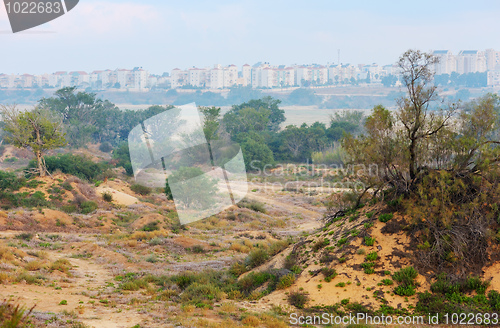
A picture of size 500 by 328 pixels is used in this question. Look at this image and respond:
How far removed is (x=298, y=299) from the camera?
448 inches

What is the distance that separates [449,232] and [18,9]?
40.9 feet

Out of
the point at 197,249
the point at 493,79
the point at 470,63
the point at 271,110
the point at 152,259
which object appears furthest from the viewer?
the point at 470,63

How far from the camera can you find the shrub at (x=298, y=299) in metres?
11.2

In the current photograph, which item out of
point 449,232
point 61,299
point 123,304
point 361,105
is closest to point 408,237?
point 449,232

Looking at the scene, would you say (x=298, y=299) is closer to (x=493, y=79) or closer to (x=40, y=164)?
(x=40, y=164)

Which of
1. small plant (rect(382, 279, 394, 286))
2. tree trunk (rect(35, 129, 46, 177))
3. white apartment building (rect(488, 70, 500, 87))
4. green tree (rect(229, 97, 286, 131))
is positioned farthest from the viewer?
white apartment building (rect(488, 70, 500, 87))

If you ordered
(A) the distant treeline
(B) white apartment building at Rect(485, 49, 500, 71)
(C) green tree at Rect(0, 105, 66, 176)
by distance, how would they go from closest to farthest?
(C) green tree at Rect(0, 105, 66, 176) < (A) the distant treeline < (B) white apartment building at Rect(485, 49, 500, 71)

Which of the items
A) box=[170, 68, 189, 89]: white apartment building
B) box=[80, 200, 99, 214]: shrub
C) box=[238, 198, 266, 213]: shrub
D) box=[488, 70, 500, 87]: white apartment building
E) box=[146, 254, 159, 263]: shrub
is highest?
box=[170, 68, 189, 89]: white apartment building

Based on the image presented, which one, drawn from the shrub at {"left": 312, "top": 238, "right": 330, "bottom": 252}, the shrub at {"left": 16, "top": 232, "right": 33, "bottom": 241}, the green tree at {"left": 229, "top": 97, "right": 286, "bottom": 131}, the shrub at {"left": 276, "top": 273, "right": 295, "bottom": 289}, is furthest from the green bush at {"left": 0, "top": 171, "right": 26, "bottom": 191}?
the green tree at {"left": 229, "top": 97, "right": 286, "bottom": 131}

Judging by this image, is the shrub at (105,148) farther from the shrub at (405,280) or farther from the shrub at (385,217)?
the shrub at (405,280)

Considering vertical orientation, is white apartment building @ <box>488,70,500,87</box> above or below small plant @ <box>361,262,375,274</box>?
above

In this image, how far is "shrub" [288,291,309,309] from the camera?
1121 cm

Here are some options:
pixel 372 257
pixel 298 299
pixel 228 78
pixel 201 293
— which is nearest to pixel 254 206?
pixel 201 293

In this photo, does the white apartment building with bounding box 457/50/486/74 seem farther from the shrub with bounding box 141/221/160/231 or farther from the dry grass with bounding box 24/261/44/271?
the dry grass with bounding box 24/261/44/271
